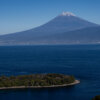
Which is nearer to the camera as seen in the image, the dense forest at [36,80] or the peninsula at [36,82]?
the peninsula at [36,82]

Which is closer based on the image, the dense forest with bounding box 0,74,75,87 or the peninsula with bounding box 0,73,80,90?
the peninsula with bounding box 0,73,80,90

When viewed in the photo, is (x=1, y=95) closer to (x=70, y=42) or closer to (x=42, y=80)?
(x=42, y=80)

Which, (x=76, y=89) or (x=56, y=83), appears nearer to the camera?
(x=76, y=89)

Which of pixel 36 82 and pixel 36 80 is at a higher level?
pixel 36 80

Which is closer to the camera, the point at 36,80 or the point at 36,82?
the point at 36,82

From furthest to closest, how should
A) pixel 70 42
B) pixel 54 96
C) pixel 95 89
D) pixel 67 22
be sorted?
→ pixel 67 22
pixel 70 42
pixel 95 89
pixel 54 96

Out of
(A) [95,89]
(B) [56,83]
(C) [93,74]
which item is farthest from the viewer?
(C) [93,74]

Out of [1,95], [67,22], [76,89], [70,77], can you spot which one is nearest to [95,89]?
[76,89]

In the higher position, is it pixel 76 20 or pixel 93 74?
pixel 76 20
